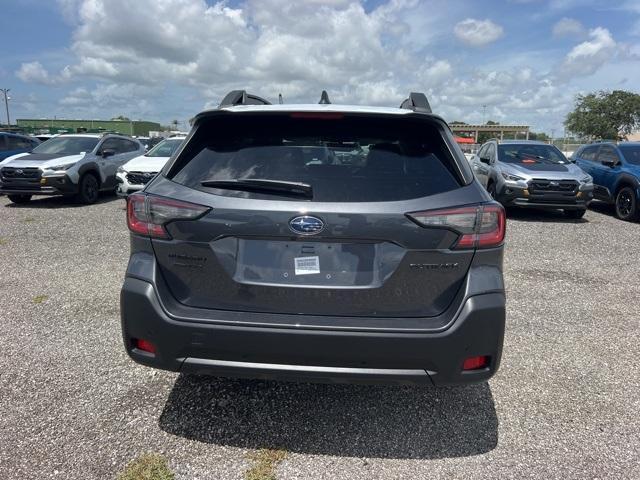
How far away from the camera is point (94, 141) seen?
13180 mm

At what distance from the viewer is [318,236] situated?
2318 millimetres

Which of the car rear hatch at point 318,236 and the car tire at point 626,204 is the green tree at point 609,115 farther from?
the car rear hatch at point 318,236

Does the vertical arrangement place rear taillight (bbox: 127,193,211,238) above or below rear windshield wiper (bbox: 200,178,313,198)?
below

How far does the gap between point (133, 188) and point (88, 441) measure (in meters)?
8.95

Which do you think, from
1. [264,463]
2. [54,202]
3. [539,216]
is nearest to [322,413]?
[264,463]

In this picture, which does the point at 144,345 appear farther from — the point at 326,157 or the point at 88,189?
the point at 88,189

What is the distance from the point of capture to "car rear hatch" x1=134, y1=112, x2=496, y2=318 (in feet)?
7.61

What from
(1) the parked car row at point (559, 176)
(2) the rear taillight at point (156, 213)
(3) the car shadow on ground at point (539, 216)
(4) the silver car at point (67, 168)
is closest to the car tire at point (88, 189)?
(4) the silver car at point (67, 168)

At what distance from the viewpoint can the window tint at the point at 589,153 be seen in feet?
41.4

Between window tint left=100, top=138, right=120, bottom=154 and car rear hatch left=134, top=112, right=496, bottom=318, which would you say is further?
window tint left=100, top=138, right=120, bottom=154

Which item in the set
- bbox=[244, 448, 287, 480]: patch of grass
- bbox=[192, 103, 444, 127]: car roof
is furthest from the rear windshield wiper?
bbox=[244, 448, 287, 480]: patch of grass

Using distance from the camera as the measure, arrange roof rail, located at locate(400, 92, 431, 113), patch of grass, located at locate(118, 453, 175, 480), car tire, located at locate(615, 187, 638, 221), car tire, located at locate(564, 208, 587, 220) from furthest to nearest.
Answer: car tire, located at locate(564, 208, 587, 220), car tire, located at locate(615, 187, 638, 221), roof rail, located at locate(400, 92, 431, 113), patch of grass, located at locate(118, 453, 175, 480)

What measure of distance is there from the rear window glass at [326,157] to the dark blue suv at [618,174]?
33.0 ft

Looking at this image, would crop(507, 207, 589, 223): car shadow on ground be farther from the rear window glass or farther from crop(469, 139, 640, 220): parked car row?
the rear window glass
